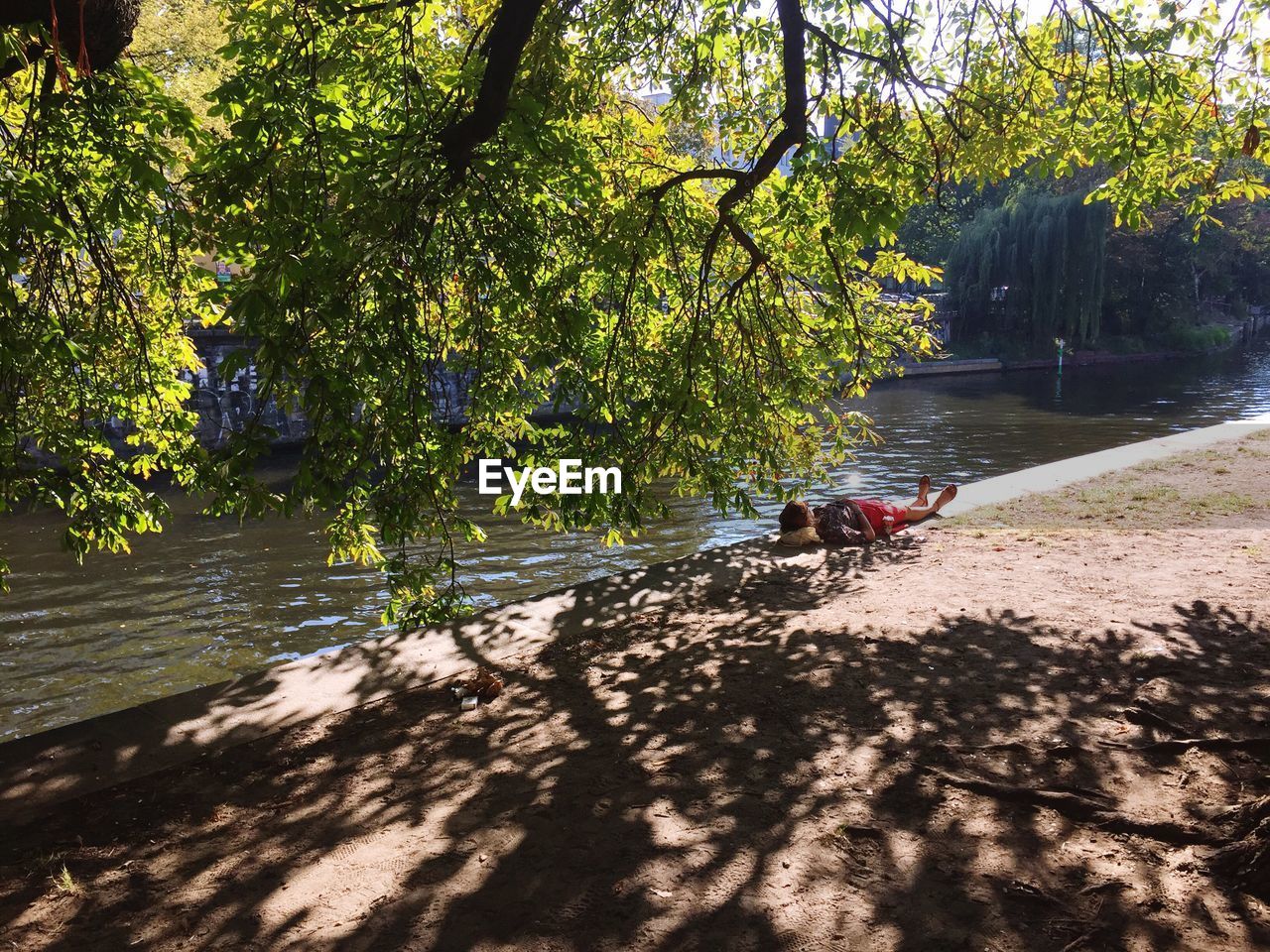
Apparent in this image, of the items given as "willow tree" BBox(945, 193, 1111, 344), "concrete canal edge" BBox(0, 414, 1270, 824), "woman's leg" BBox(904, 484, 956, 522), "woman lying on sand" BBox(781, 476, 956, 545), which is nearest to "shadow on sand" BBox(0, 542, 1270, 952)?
"concrete canal edge" BBox(0, 414, 1270, 824)

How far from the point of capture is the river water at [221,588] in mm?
9797

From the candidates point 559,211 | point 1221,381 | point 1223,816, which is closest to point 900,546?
point 559,211

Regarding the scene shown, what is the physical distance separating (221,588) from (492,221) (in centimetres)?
951

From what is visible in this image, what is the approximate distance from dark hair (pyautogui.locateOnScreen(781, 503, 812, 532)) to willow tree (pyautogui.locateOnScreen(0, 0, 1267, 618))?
710 millimetres

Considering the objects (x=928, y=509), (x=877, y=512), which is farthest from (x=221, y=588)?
(x=928, y=509)

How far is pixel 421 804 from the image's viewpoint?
3.80m

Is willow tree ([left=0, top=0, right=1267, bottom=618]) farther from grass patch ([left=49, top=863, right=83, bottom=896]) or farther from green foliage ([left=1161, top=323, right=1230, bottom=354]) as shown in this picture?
green foliage ([left=1161, top=323, right=1230, bottom=354])

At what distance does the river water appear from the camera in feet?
32.1

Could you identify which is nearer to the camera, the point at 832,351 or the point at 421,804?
the point at 421,804

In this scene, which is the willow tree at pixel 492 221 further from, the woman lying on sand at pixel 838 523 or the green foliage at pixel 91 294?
the woman lying on sand at pixel 838 523

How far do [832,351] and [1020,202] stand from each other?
135ft

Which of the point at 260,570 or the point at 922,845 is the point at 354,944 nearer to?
the point at 922,845

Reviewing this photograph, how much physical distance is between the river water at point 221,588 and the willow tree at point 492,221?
13.0 feet
